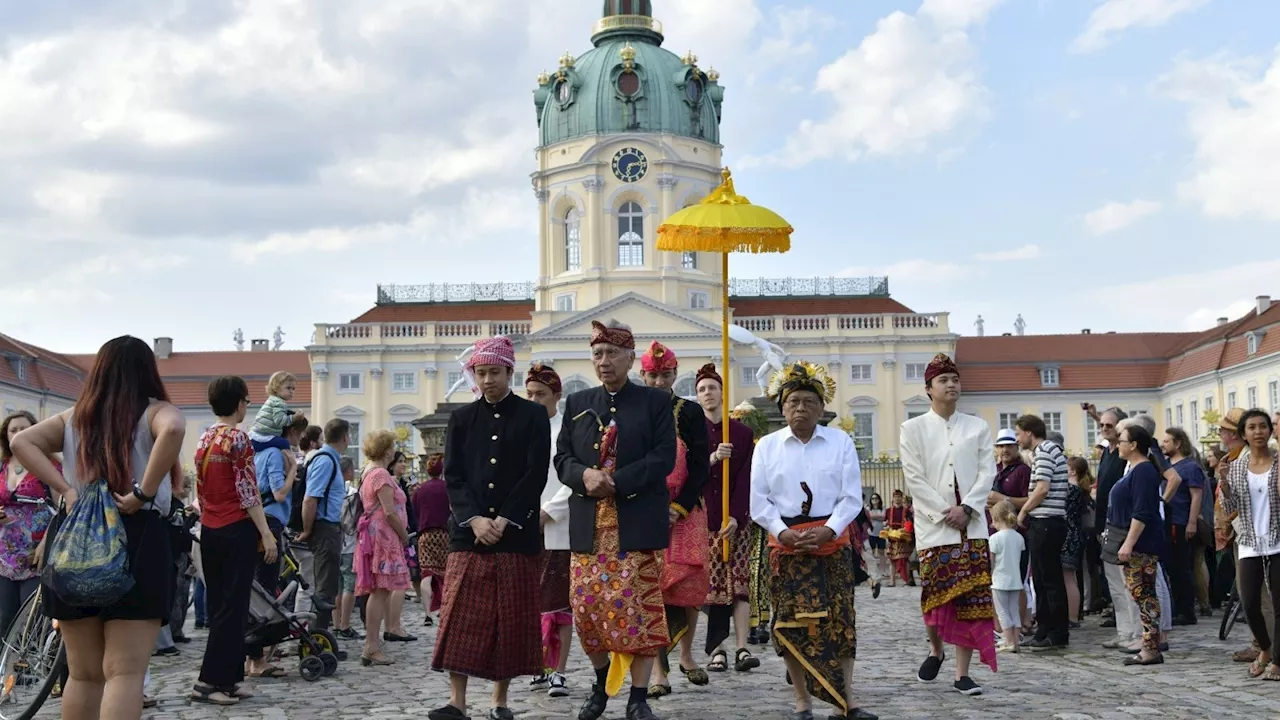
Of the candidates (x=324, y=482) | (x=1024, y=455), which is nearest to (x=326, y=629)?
(x=324, y=482)

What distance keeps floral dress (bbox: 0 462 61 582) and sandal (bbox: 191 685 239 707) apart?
1515mm

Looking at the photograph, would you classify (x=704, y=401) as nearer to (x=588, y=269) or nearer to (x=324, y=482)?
(x=324, y=482)

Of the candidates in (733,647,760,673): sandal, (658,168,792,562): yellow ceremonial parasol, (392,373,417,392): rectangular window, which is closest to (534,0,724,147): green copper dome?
(392,373,417,392): rectangular window

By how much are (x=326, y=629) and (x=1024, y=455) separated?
6.77 metres

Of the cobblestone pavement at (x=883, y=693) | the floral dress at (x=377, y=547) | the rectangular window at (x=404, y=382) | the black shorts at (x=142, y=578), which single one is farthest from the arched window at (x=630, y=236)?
the black shorts at (x=142, y=578)

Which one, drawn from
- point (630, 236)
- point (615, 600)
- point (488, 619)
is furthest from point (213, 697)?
point (630, 236)

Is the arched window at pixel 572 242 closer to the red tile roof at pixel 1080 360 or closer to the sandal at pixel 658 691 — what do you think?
the red tile roof at pixel 1080 360

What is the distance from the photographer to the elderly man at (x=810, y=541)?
834 centimetres

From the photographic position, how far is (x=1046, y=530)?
506 inches

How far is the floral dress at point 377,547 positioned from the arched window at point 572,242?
5969 cm

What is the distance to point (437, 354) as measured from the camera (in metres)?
73.0

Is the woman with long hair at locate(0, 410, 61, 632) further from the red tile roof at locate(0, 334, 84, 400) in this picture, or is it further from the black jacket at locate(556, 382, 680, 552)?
the red tile roof at locate(0, 334, 84, 400)

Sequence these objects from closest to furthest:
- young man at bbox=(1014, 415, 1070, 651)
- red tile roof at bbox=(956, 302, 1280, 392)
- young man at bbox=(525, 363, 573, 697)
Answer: young man at bbox=(525, 363, 573, 697) < young man at bbox=(1014, 415, 1070, 651) < red tile roof at bbox=(956, 302, 1280, 392)

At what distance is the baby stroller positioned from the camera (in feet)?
33.4
